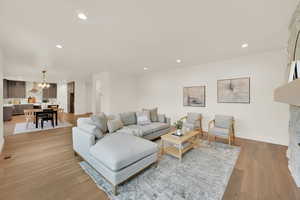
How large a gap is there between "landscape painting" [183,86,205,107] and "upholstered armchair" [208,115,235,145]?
1049 millimetres

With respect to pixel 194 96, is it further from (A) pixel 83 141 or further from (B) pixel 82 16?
(B) pixel 82 16

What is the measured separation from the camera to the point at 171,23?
2121 mm

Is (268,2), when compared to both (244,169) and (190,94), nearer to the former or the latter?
(244,169)

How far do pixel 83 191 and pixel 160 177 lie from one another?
1.18m

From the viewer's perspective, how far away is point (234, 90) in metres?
3.95

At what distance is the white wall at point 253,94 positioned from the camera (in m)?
3.32

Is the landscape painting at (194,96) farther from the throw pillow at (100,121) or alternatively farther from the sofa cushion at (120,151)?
the throw pillow at (100,121)

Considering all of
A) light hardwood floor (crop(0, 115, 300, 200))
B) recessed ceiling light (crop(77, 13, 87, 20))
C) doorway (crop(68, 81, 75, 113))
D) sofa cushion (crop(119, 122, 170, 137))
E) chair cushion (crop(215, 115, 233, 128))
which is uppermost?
recessed ceiling light (crop(77, 13, 87, 20))

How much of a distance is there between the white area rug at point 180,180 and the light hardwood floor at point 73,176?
12 centimetres

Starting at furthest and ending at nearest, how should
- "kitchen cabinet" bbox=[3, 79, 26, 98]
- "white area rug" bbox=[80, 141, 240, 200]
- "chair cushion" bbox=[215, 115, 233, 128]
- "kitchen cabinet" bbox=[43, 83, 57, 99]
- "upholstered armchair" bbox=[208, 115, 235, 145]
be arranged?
"kitchen cabinet" bbox=[43, 83, 57, 99] < "kitchen cabinet" bbox=[3, 79, 26, 98] < "chair cushion" bbox=[215, 115, 233, 128] < "upholstered armchair" bbox=[208, 115, 235, 145] < "white area rug" bbox=[80, 141, 240, 200]

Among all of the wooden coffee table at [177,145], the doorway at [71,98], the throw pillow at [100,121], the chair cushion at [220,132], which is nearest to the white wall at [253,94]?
the chair cushion at [220,132]

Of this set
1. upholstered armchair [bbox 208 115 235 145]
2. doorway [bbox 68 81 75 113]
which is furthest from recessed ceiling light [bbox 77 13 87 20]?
doorway [bbox 68 81 75 113]

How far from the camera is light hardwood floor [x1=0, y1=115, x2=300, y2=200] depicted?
168cm

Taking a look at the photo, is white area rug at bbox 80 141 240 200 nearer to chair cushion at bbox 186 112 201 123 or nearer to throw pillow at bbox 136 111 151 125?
throw pillow at bbox 136 111 151 125
